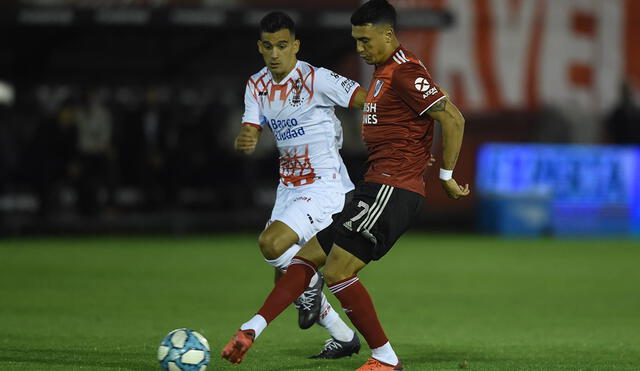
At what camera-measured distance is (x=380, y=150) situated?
22.6ft

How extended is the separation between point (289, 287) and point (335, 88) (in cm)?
158

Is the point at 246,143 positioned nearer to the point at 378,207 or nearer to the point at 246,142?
the point at 246,142

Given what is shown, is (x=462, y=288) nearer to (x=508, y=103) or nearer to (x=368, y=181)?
(x=368, y=181)

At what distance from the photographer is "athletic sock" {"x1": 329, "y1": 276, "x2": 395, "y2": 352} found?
22.2ft

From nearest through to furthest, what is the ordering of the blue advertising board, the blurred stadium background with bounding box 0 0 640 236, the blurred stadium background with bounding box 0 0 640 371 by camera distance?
the blurred stadium background with bounding box 0 0 640 371, the blurred stadium background with bounding box 0 0 640 236, the blue advertising board

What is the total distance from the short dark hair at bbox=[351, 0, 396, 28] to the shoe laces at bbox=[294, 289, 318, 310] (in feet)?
5.80

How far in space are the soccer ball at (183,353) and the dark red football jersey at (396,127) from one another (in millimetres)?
Answer: 1373

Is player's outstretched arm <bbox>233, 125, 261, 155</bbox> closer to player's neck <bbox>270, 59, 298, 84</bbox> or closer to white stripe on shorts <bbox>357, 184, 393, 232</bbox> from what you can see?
player's neck <bbox>270, 59, 298, 84</bbox>

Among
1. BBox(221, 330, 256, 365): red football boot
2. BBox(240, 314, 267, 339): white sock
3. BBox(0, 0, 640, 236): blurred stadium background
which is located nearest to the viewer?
BBox(221, 330, 256, 365): red football boot

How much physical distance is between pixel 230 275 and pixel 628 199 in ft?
30.5

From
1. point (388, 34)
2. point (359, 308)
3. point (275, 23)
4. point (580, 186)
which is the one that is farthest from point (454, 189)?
point (580, 186)

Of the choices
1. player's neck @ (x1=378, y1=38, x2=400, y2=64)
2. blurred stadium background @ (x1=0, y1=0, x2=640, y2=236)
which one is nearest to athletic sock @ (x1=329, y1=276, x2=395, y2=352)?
player's neck @ (x1=378, y1=38, x2=400, y2=64)

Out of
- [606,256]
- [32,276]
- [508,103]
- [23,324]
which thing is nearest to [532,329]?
[23,324]

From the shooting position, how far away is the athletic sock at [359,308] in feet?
22.2
